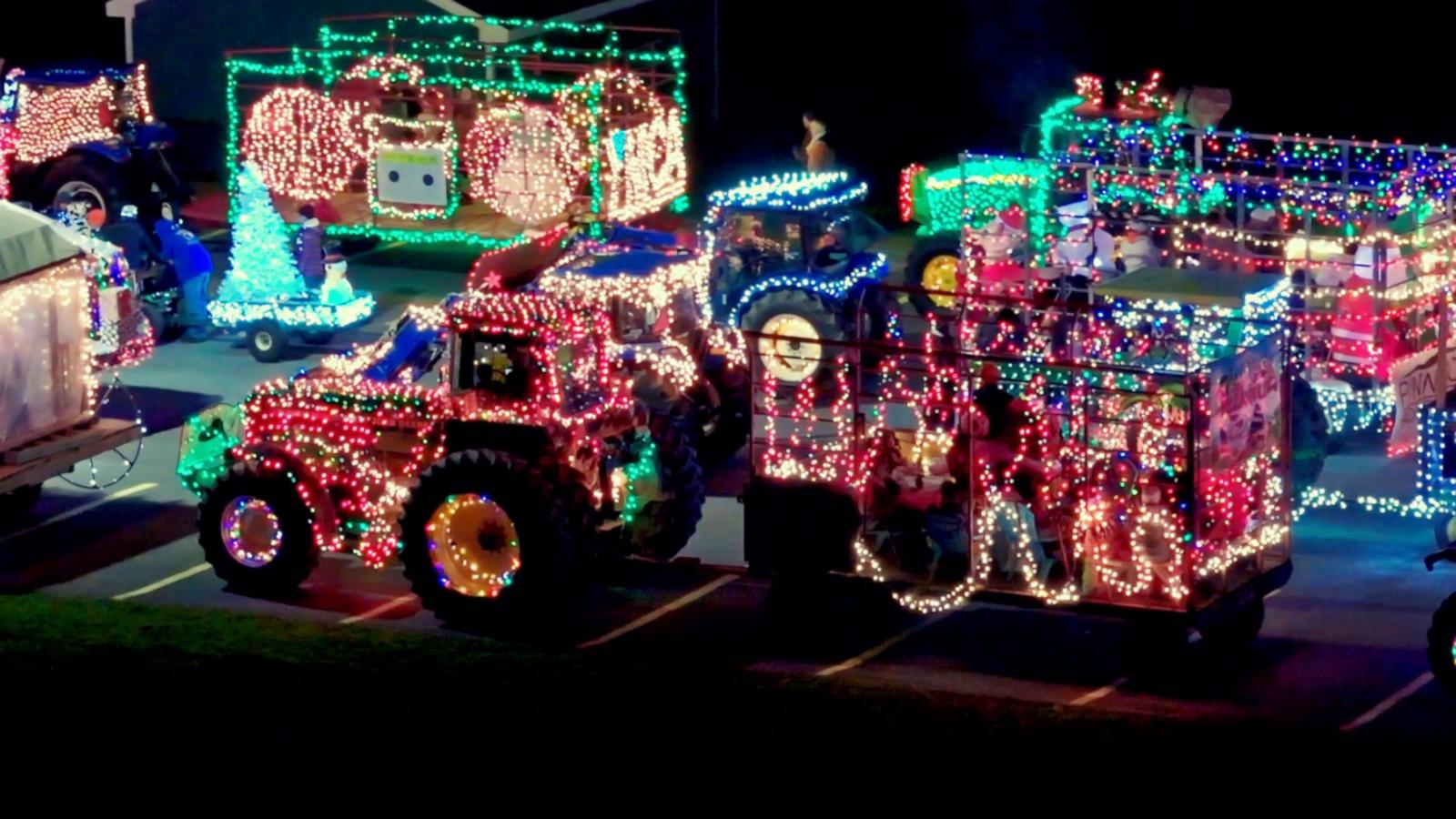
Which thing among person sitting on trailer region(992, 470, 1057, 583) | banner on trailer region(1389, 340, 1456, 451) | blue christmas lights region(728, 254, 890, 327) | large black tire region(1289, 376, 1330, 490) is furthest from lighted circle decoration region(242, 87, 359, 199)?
person sitting on trailer region(992, 470, 1057, 583)

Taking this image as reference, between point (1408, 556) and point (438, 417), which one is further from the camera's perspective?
point (1408, 556)

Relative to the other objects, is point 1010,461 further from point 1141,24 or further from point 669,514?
point 1141,24

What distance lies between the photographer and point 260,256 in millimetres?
23922

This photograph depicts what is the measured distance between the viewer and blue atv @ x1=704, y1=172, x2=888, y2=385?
2270 centimetres

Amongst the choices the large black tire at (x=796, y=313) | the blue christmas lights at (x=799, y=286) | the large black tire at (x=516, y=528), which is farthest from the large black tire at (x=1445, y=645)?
the blue christmas lights at (x=799, y=286)

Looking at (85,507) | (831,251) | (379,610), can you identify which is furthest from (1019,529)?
(831,251)

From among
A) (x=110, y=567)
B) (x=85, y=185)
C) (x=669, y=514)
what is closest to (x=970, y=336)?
(x=669, y=514)

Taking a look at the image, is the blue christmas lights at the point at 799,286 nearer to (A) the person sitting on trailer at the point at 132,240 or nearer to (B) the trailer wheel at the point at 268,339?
(B) the trailer wheel at the point at 268,339

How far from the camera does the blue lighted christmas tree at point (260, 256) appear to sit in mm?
23875

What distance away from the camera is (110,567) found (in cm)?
1762

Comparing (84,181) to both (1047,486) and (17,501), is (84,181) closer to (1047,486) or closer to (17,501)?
(17,501)

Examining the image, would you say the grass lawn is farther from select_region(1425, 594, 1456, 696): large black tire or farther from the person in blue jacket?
the person in blue jacket

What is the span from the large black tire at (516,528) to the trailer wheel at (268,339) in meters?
8.40

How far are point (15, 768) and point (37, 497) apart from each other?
20.4ft
